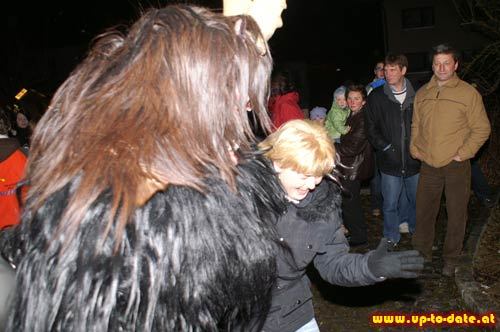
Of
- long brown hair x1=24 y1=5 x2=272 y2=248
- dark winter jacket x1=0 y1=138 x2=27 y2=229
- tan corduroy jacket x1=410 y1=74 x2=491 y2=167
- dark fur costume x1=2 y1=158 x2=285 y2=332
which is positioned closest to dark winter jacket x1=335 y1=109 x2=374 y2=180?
tan corduroy jacket x1=410 y1=74 x2=491 y2=167

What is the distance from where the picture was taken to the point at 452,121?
4.69 m

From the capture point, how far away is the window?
3433 cm

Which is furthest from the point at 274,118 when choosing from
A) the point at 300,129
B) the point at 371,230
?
the point at 300,129

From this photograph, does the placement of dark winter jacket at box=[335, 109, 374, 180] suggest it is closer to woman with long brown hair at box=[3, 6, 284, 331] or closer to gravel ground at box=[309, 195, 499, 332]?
gravel ground at box=[309, 195, 499, 332]

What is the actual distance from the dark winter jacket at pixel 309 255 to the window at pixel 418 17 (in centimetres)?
3568

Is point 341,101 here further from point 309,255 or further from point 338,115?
point 309,255

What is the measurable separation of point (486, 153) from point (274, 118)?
553 cm

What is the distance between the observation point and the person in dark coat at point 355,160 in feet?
18.1

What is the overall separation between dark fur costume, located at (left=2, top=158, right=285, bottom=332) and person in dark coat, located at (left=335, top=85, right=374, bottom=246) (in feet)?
13.9

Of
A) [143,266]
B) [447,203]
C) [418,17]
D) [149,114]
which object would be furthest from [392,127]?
[418,17]

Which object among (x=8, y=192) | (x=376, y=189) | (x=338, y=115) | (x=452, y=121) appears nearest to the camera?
(x=8, y=192)

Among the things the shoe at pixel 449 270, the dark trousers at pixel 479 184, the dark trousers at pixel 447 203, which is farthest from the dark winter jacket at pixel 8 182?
the dark trousers at pixel 479 184

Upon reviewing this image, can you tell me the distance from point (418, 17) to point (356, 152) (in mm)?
32812

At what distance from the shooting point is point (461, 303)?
4.33 metres
